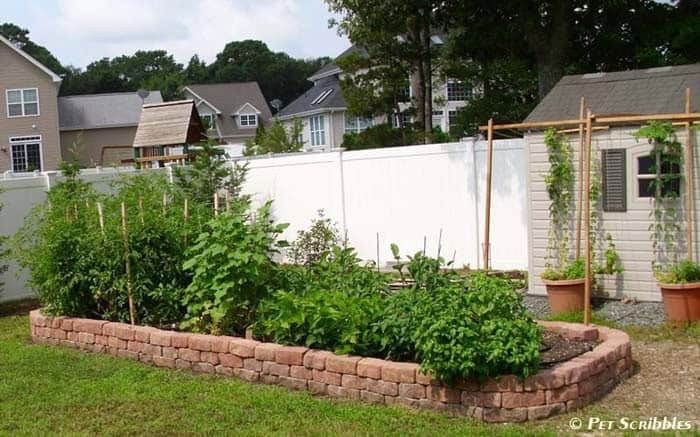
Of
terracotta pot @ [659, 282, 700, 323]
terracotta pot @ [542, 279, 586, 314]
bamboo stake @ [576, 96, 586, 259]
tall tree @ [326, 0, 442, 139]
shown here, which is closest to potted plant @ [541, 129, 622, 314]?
terracotta pot @ [542, 279, 586, 314]

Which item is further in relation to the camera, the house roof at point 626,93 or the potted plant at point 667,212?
the house roof at point 626,93

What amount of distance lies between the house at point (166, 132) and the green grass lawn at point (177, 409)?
10.3 metres

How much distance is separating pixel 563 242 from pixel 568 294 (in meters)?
0.86

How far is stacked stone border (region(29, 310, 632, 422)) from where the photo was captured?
18.1 feet

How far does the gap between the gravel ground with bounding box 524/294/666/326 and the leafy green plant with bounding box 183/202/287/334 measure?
10.8 ft

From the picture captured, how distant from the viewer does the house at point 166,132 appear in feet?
57.2

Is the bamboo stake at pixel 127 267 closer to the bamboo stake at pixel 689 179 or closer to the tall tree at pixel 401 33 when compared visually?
the bamboo stake at pixel 689 179

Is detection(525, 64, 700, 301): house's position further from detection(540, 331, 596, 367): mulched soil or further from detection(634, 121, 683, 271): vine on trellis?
detection(540, 331, 596, 367): mulched soil

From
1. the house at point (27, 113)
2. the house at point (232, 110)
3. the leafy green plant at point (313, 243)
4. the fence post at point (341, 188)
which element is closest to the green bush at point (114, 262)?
the leafy green plant at point (313, 243)

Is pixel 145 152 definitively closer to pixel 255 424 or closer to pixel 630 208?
pixel 630 208

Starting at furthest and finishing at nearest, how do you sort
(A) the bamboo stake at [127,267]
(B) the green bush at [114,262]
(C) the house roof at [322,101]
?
(C) the house roof at [322,101]
(B) the green bush at [114,262]
(A) the bamboo stake at [127,267]

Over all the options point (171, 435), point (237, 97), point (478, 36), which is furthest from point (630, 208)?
point (237, 97)

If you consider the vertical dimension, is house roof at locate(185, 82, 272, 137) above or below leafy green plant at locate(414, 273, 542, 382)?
above

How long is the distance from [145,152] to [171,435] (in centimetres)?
1390
